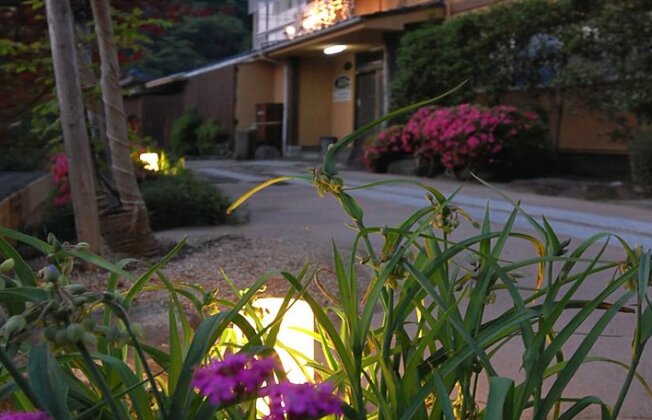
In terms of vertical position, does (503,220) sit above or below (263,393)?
below

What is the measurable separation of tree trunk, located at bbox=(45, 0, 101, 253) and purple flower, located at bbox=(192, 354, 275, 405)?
13.4 ft

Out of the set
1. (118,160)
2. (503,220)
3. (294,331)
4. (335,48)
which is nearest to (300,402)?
(294,331)

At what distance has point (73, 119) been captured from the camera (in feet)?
16.9

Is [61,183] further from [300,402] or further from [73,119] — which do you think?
[300,402]

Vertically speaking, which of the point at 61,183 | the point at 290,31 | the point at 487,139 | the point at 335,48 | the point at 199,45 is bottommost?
the point at 61,183

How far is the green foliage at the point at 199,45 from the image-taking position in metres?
43.2

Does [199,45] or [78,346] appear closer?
[78,346]

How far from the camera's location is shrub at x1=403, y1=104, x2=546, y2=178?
12070mm

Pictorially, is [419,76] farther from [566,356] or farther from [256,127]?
[566,356]

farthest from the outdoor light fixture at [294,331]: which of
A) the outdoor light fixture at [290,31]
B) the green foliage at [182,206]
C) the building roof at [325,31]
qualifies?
the outdoor light fixture at [290,31]

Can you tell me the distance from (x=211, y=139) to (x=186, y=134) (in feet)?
6.89

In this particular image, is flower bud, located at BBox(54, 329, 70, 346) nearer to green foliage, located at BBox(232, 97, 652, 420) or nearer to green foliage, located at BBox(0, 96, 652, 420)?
green foliage, located at BBox(0, 96, 652, 420)

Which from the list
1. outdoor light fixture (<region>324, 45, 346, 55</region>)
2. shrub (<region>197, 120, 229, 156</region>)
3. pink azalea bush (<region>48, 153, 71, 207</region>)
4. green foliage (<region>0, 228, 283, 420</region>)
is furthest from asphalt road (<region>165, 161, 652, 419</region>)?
shrub (<region>197, 120, 229, 156</region>)

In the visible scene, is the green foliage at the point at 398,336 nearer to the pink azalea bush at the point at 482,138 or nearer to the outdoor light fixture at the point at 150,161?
the outdoor light fixture at the point at 150,161
